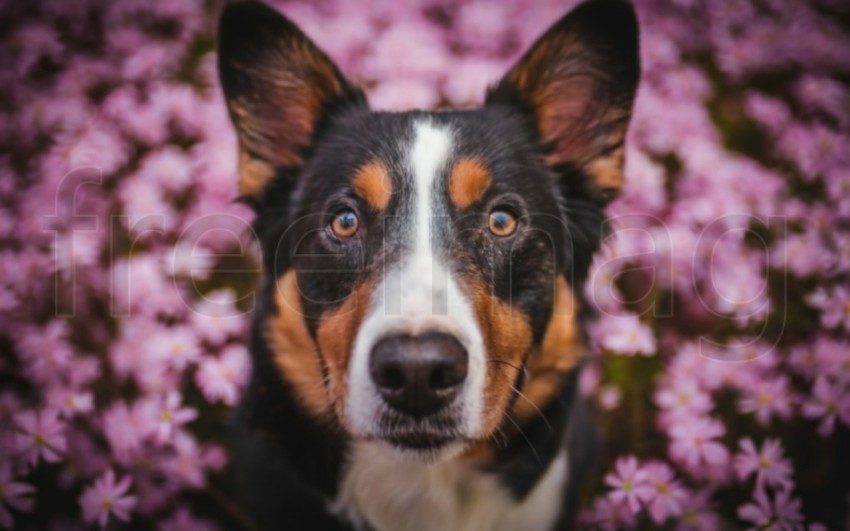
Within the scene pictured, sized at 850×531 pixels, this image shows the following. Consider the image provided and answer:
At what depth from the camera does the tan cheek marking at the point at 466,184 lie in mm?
2125

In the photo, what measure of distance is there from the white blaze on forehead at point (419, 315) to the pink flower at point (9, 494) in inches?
59.2

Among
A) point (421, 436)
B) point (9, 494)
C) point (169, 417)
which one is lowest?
point (9, 494)

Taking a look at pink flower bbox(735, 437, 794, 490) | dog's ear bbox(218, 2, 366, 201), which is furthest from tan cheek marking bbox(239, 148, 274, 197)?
pink flower bbox(735, 437, 794, 490)

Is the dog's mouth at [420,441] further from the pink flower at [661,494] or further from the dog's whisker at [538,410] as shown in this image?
the pink flower at [661,494]

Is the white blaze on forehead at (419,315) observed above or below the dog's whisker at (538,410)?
above

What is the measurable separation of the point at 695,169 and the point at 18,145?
4018mm

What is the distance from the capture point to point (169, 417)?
2.78 meters

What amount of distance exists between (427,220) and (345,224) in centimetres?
34

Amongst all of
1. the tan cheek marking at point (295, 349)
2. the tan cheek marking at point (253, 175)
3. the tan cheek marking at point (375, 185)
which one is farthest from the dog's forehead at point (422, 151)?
the tan cheek marking at point (295, 349)

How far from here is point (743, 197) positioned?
3699 millimetres

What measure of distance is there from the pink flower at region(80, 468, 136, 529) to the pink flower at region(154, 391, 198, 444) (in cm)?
24

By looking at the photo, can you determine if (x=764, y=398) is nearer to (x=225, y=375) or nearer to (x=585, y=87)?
(x=585, y=87)

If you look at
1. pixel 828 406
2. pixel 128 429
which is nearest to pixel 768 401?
pixel 828 406

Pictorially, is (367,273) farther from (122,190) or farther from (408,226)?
(122,190)
